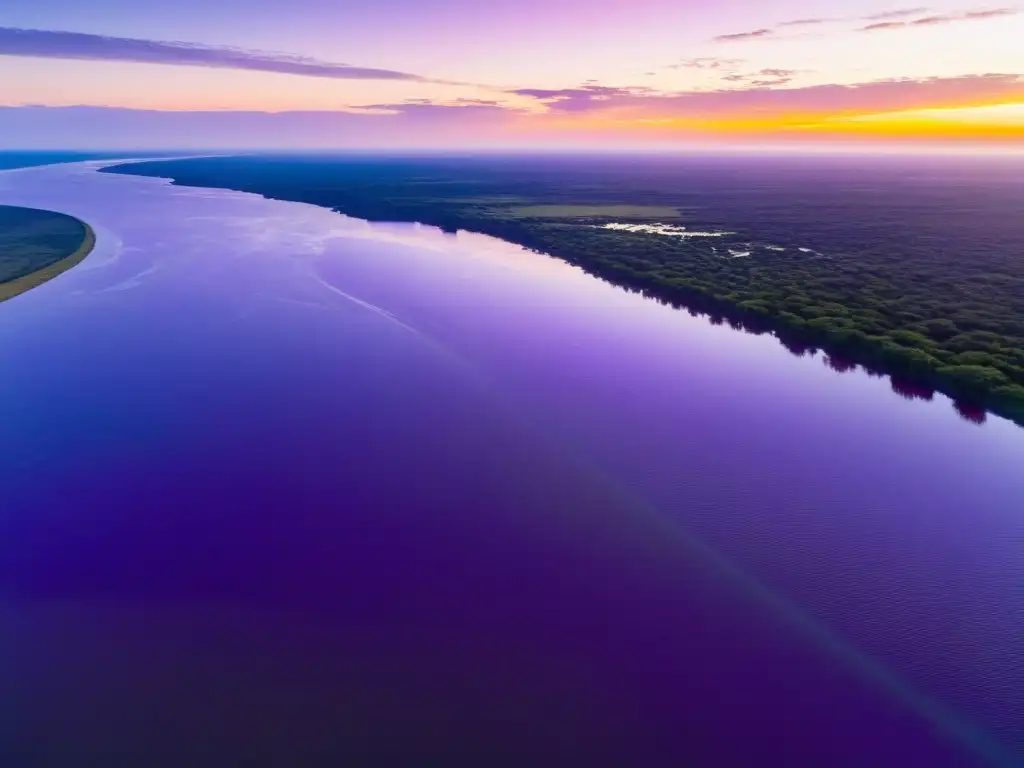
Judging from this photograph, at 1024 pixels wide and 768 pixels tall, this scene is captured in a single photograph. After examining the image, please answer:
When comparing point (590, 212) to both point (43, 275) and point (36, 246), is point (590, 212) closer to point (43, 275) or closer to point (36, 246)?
point (36, 246)

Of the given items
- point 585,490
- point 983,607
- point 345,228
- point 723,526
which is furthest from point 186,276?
point 983,607

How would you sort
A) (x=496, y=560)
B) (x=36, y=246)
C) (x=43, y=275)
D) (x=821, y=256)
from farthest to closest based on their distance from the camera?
(x=36, y=246), (x=821, y=256), (x=43, y=275), (x=496, y=560)

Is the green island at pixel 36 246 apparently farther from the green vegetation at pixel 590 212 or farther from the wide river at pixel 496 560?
the green vegetation at pixel 590 212

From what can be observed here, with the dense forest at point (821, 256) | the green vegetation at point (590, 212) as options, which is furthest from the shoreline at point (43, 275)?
the green vegetation at point (590, 212)

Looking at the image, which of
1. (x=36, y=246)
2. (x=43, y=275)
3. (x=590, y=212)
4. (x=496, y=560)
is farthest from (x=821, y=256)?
(x=36, y=246)

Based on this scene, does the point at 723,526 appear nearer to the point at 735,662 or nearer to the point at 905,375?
the point at 735,662

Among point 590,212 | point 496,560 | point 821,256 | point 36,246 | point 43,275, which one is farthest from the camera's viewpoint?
point 590,212
